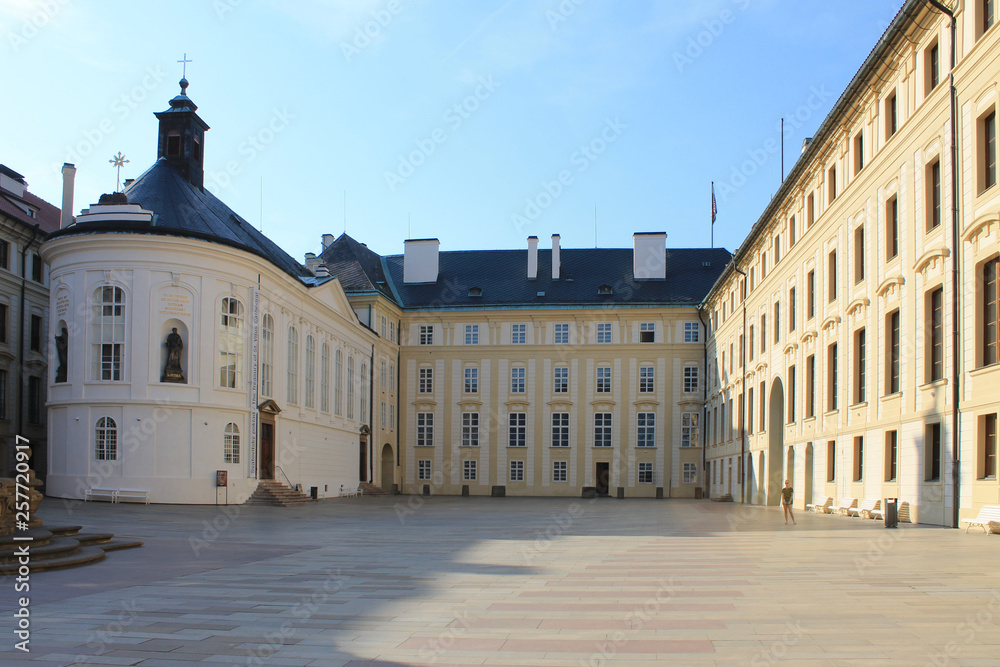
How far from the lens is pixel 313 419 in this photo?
46594 mm

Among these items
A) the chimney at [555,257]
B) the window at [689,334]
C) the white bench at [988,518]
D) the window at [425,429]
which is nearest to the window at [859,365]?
the white bench at [988,518]

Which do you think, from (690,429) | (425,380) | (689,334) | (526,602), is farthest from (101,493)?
(689,334)

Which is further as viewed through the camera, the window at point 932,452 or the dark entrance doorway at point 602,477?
the dark entrance doorway at point 602,477

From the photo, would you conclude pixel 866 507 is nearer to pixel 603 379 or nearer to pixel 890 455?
pixel 890 455

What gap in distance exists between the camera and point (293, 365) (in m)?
44.2

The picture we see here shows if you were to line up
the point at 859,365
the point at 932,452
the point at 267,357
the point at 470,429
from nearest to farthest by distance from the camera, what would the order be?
1. the point at 932,452
2. the point at 859,365
3. the point at 267,357
4. the point at 470,429

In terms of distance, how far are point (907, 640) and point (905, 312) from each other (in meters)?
19.3

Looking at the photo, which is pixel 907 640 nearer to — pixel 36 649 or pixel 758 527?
pixel 36 649

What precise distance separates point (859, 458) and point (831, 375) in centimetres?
433

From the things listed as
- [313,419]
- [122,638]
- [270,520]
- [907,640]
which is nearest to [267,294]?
[313,419]

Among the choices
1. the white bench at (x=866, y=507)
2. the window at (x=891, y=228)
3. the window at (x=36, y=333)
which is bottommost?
the white bench at (x=866, y=507)

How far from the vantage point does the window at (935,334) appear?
2360cm

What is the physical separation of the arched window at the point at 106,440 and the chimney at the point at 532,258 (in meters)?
35.8

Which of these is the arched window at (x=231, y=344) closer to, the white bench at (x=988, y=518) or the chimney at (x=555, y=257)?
the white bench at (x=988, y=518)
